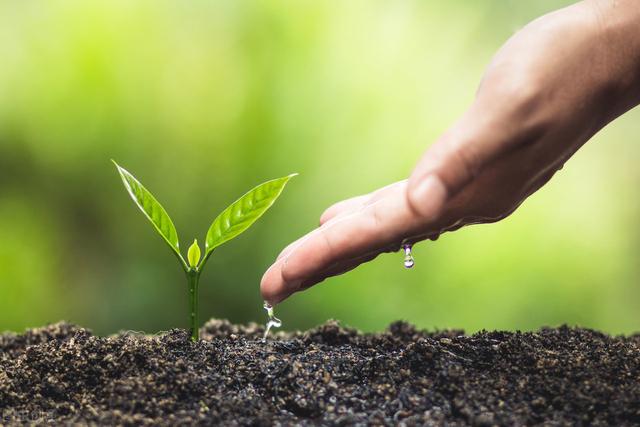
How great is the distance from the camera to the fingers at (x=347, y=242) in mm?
989

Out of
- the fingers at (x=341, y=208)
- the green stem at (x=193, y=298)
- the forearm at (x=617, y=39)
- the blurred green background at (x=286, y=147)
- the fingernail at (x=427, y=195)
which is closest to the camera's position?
the fingernail at (x=427, y=195)

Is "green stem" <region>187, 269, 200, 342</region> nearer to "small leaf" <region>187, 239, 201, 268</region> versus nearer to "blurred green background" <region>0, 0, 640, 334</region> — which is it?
"small leaf" <region>187, 239, 201, 268</region>

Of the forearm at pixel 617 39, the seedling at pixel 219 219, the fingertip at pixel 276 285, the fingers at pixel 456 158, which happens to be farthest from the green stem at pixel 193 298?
the forearm at pixel 617 39

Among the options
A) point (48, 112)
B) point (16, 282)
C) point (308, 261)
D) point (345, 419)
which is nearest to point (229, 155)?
point (48, 112)

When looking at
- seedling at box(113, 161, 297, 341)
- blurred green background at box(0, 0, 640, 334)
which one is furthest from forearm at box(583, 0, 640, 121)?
blurred green background at box(0, 0, 640, 334)

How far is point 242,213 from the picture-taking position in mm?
1175

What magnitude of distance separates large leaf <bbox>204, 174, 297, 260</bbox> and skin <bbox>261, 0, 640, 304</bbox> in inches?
3.8

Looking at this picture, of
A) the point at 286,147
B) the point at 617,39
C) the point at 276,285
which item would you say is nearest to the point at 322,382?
the point at 276,285

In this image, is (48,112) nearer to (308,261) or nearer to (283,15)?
(283,15)

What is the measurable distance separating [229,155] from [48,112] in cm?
79

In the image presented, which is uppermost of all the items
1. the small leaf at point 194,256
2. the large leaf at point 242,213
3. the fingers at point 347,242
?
the large leaf at point 242,213

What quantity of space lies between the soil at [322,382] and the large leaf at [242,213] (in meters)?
0.20

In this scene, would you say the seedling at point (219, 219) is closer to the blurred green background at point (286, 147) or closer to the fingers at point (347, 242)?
the fingers at point (347, 242)

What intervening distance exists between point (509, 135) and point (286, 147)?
1908mm
